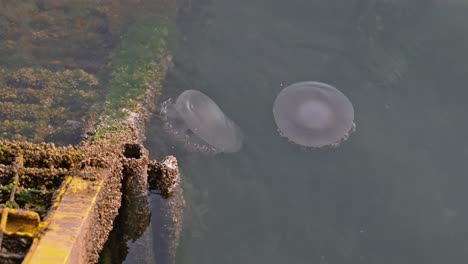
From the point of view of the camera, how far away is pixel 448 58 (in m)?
8.65

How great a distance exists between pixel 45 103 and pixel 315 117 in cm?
388

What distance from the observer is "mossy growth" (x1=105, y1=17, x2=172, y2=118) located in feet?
24.5

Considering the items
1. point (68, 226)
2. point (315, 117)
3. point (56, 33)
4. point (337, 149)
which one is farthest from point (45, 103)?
point (337, 149)

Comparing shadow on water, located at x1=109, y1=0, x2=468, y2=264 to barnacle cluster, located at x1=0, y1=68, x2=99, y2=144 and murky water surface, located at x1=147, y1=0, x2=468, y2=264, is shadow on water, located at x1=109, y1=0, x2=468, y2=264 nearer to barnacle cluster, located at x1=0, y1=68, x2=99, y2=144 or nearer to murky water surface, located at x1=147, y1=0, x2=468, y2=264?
murky water surface, located at x1=147, y1=0, x2=468, y2=264

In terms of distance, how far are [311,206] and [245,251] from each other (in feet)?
3.65

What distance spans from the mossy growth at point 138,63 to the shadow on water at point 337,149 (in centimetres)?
24

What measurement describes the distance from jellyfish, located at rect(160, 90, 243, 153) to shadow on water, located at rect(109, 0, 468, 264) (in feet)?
0.54

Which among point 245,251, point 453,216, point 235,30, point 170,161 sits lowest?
point 245,251

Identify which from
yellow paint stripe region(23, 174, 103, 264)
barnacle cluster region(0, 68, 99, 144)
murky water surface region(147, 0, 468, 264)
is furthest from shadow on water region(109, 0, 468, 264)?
yellow paint stripe region(23, 174, 103, 264)

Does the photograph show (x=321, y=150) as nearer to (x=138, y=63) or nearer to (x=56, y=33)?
(x=138, y=63)

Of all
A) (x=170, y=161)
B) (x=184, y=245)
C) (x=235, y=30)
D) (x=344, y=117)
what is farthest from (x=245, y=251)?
(x=235, y=30)

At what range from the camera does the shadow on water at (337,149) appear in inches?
265

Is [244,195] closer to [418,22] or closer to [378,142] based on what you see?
[378,142]

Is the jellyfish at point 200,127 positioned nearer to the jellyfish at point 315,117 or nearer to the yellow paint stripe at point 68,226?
the jellyfish at point 315,117
